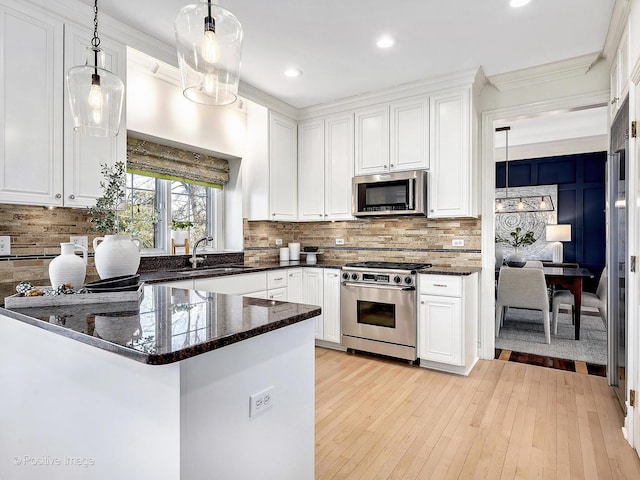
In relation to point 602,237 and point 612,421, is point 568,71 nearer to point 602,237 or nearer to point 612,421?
point 612,421

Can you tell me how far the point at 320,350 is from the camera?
12.9 feet

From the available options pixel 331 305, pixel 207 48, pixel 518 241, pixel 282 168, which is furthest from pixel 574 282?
pixel 207 48

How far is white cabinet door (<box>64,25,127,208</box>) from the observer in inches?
96.4

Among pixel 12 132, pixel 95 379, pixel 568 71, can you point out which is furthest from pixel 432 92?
pixel 95 379

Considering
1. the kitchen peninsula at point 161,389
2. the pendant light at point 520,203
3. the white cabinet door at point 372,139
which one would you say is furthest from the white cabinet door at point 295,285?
the pendant light at point 520,203

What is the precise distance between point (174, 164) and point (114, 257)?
82.4 inches

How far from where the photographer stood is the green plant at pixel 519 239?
603 centimetres

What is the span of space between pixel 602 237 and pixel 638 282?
4.90 m

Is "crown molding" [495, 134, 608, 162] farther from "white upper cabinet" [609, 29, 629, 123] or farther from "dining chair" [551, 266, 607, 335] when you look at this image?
"white upper cabinet" [609, 29, 629, 123]

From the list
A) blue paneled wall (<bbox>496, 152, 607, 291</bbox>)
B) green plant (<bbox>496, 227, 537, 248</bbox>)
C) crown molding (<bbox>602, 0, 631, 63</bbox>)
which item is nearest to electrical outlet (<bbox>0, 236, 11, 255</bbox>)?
crown molding (<bbox>602, 0, 631, 63</bbox>)

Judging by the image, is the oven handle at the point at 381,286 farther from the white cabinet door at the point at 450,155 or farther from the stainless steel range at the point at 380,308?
the white cabinet door at the point at 450,155

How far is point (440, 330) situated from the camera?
329cm

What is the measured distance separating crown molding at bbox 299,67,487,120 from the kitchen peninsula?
9.70ft

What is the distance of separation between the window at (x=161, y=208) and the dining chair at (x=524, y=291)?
3.28 meters
